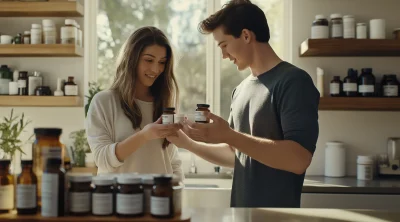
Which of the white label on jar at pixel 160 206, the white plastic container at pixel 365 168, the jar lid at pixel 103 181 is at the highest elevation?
the jar lid at pixel 103 181

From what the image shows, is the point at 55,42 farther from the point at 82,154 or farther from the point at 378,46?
the point at 378,46

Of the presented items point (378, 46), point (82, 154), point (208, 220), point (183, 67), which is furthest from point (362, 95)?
point (208, 220)

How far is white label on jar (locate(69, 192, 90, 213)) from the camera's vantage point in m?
1.42

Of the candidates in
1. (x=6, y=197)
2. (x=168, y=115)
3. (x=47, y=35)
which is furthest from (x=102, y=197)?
(x=47, y=35)

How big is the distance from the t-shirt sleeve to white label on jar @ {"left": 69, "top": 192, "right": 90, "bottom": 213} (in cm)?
80

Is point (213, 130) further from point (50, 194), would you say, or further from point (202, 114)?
point (50, 194)

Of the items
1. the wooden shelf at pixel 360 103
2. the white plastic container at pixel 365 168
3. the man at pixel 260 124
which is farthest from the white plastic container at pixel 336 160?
the man at pixel 260 124

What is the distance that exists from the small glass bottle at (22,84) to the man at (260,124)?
188 cm

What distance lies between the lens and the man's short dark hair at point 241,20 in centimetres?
216

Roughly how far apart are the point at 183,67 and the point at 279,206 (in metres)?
2.19

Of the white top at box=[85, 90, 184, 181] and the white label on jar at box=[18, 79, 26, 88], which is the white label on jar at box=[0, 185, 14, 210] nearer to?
the white top at box=[85, 90, 184, 181]

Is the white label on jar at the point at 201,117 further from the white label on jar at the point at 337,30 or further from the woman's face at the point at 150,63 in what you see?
the white label on jar at the point at 337,30

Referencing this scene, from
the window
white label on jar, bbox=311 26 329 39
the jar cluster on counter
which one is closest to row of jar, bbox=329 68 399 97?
white label on jar, bbox=311 26 329 39

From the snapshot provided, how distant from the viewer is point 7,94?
3756 mm
